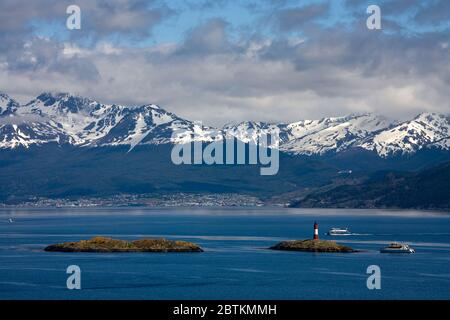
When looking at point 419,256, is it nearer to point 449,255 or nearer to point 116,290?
point 449,255

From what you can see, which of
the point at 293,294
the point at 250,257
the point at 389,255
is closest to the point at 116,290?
the point at 293,294

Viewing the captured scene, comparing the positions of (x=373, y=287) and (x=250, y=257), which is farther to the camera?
(x=250, y=257)
